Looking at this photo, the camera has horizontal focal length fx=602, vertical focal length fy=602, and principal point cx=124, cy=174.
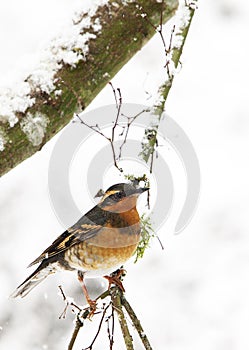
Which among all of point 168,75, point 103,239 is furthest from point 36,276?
point 168,75

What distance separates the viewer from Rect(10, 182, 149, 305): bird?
123 inches

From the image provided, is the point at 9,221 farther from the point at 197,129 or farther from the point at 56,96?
the point at 56,96

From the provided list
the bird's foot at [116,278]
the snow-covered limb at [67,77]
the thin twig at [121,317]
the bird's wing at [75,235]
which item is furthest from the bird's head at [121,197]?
the snow-covered limb at [67,77]

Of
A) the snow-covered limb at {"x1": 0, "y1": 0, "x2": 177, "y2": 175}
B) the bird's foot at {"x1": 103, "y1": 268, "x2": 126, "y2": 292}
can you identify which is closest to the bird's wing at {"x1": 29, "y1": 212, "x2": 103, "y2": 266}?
the bird's foot at {"x1": 103, "y1": 268, "x2": 126, "y2": 292}

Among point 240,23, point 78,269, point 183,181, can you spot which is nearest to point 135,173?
point 78,269

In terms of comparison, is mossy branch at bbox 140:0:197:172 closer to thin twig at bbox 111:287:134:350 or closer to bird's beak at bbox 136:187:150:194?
bird's beak at bbox 136:187:150:194

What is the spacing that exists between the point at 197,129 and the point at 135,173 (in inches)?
151

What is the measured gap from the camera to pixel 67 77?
99.5 inches

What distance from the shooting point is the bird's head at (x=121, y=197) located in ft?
10.1

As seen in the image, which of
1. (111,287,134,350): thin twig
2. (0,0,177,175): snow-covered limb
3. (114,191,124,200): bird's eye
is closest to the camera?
(0,0,177,175): snow-covered limb

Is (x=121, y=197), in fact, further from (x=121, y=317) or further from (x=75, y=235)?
(x=121, y=317)

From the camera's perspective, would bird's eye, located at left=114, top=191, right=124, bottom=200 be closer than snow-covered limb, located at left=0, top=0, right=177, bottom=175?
No

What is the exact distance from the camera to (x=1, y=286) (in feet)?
19.0

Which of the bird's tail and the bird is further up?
the bird
